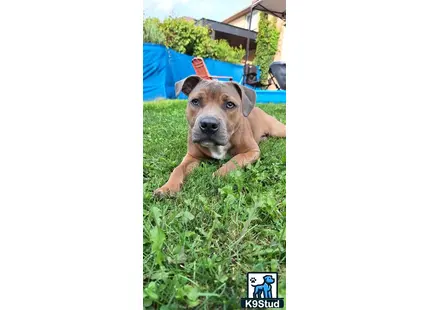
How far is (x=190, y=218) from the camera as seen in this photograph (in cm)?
197

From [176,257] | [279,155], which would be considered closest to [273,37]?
[279,155]

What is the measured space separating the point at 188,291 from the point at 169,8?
1561 mm

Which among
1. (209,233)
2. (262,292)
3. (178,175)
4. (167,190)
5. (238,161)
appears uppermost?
(238,161)

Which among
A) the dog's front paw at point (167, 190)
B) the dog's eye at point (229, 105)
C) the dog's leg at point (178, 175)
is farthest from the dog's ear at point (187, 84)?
the dog's front paw at point (167, 190)

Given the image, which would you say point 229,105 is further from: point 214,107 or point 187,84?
point 187,84

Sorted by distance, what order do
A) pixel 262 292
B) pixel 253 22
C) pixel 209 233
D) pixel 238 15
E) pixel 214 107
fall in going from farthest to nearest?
pixel 214 107
pixel 253 22
pixel 238 15
pixel 209 233
pixel 262 292

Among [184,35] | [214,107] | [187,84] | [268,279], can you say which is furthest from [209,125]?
[268,279]

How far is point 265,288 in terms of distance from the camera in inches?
66.9

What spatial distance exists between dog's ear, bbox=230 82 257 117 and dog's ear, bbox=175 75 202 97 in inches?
11.4

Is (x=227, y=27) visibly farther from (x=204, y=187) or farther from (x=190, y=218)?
(x=190, y=218)

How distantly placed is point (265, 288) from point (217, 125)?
1.23 m

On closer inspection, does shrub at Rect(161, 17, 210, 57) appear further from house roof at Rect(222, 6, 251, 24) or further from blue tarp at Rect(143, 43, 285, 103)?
house roof at Rect(222, 6, 251, 24)

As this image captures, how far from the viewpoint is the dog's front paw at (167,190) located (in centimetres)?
228

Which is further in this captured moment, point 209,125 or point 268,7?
point 209,125
